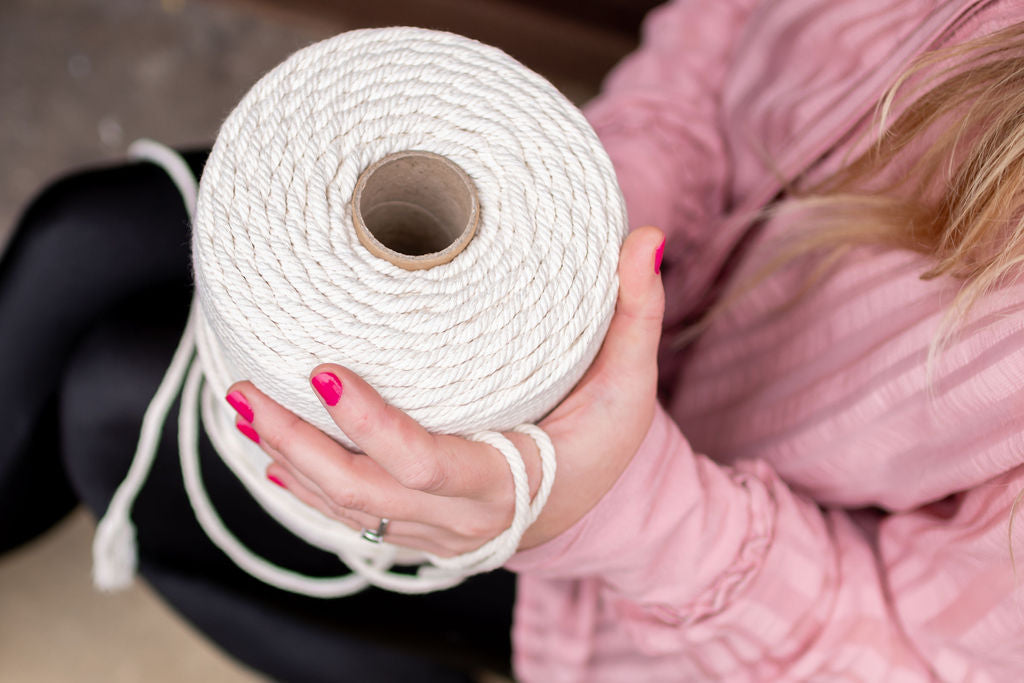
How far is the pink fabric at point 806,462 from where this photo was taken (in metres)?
0.40

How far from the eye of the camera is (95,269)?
57 cm

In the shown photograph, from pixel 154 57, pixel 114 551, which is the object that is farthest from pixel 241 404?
pixel 154 57

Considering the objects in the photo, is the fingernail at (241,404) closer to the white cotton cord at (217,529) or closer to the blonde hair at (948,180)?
the white cotton cord at (217,529)

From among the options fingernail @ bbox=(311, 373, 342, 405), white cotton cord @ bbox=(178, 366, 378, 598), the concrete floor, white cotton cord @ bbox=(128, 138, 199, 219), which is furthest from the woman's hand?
the concrete floor

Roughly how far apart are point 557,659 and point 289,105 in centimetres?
40

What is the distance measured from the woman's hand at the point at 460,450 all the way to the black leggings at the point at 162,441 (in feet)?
0.58

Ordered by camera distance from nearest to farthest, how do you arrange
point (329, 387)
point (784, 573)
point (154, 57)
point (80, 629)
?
point (329, 387) → point (784, 573) → point (80, 629) → point (154, 57)

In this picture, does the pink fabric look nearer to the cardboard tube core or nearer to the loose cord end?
the cardboard tube core

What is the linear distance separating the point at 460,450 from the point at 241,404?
10cm

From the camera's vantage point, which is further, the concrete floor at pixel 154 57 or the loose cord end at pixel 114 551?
the concrete floor at pixel 154 57

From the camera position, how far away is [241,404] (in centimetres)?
34

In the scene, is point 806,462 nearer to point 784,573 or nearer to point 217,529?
point 784,573

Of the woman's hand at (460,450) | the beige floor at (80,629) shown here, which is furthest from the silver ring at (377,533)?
the beige floor at (80,629)

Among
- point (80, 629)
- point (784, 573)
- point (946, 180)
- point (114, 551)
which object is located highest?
point (946, 180)
